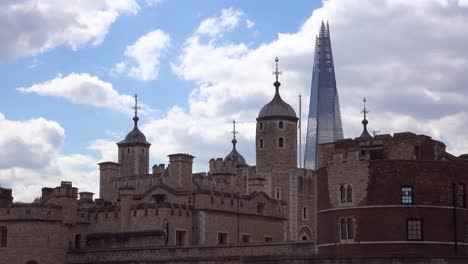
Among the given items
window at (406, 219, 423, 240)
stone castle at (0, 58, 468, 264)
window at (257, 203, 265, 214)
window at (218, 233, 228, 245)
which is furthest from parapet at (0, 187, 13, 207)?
window at (406, 219, 423, 240)

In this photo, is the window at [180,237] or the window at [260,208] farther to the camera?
the window at [260,208]

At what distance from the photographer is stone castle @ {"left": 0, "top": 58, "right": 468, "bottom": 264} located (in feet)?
161

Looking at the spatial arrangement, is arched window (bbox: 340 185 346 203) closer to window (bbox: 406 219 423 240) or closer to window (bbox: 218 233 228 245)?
window (bbox: 406 219 423 240)

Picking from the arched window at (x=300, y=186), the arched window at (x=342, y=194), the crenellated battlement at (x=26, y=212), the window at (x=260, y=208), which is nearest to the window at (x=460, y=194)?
the arched window at (x=342, y=194)

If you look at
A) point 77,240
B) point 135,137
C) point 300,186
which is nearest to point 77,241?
point 77,240

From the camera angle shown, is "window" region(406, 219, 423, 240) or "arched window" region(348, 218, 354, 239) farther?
"arched window" region(348, 218, 354, 239)

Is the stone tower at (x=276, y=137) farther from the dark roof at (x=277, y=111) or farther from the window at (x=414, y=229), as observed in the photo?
the window at (x=414, y=229)

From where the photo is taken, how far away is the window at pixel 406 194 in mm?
49000

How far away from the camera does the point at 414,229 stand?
48.7 metres

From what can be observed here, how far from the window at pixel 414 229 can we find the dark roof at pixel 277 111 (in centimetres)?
3643

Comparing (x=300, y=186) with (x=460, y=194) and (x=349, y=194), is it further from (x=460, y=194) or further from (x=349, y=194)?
(x=460, y=194)

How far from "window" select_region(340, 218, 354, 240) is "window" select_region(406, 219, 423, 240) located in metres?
2.95

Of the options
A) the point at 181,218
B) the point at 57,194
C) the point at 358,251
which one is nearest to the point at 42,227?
the point at 57,194

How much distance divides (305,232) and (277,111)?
486 inches
